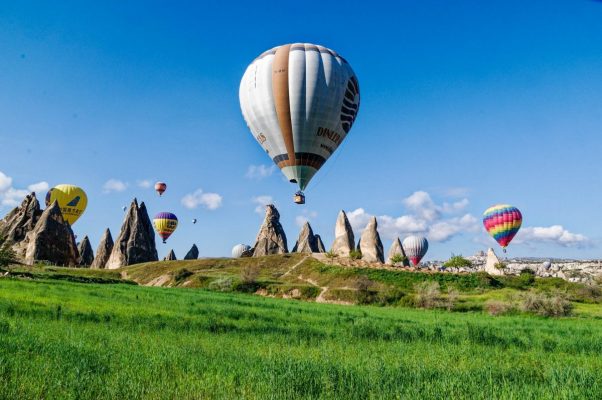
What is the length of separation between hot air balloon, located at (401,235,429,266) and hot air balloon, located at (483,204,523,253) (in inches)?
1420

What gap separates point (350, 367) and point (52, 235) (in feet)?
326

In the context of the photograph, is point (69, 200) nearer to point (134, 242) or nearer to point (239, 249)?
point (134, 242)

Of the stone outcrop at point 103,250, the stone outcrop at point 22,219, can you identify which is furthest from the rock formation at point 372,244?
the stone outcrop at point 22,219

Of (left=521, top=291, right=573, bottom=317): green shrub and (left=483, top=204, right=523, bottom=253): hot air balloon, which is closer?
(left=521, top=291, right=573, bottom=317): green shrub

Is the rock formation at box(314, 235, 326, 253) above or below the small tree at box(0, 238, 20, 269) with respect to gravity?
above

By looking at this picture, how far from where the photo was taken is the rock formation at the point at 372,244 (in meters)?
99.1

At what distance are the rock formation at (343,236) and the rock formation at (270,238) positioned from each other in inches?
1117

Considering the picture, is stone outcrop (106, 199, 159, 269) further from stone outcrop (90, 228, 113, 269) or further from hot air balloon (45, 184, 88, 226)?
hot air balloon (45, 184, 88, 226)

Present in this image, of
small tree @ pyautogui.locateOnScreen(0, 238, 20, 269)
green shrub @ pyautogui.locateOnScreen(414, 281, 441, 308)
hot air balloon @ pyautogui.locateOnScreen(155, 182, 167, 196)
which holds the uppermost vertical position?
hot air balloon @ pyautogui.locateOnScreen(155, 182, 167, 196)

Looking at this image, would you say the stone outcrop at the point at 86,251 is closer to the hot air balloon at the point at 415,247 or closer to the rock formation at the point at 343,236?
the rock formation at the point at 343,236

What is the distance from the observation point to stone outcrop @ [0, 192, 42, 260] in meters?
98.8

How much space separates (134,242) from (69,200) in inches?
963

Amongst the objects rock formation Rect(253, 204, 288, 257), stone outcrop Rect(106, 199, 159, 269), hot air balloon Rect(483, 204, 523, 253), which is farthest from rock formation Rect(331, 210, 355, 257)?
stone outcrop Rect(106, 199, 159, 269)

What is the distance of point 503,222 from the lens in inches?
2884
